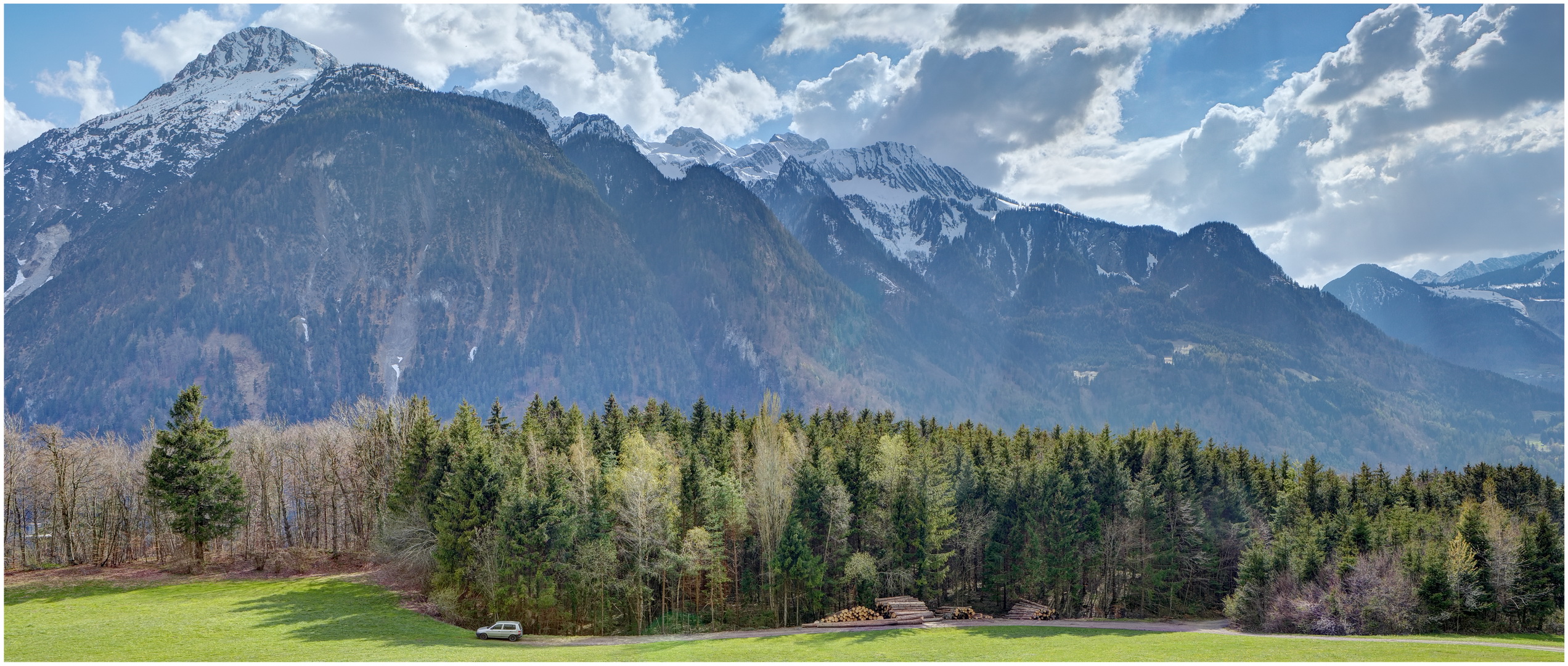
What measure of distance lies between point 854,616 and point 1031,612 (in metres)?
19.4

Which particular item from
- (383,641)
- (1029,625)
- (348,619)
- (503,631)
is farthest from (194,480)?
(1029,625)

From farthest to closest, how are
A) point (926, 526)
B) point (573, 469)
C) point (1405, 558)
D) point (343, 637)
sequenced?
point (926, 526) < point (573, 469) < point (1405, 558) < point (343, 637)

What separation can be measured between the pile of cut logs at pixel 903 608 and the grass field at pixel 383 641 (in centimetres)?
462

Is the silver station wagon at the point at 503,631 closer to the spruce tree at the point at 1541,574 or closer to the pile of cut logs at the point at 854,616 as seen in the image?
the pile of cut logs at the point at 854,616

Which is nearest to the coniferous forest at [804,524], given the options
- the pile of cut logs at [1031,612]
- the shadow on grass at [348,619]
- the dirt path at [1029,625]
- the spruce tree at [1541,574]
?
the spruce tree at [1541,574]

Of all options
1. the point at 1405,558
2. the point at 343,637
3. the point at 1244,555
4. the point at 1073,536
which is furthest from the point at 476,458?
the point at 1405,558

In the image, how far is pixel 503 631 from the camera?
58219 mm

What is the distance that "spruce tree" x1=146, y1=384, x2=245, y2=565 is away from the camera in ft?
224

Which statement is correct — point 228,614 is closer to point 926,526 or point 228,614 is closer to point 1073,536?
point 926,526

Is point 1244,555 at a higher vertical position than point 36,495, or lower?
lower

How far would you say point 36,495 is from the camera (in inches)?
3007

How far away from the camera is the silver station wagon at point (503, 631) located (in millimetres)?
58188

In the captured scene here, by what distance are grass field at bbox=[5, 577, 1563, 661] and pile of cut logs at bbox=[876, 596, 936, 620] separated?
4617 mm

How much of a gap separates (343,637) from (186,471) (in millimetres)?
28144
